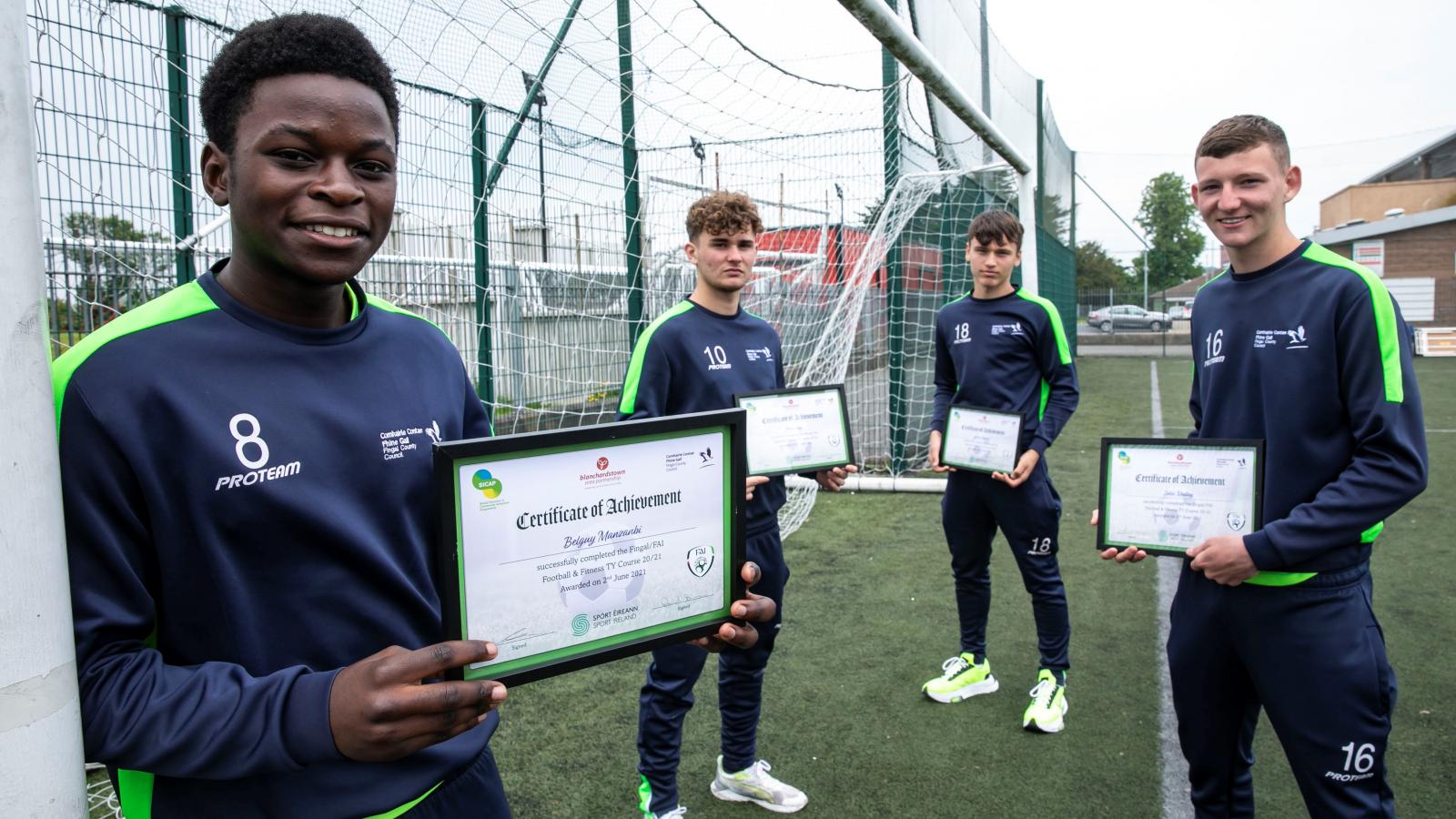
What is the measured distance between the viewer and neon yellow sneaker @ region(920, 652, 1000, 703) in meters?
3.67

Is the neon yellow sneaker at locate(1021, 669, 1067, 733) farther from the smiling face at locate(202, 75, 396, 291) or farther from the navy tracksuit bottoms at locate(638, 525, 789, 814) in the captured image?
the smiling face at locate(202, 75, 396, 291)

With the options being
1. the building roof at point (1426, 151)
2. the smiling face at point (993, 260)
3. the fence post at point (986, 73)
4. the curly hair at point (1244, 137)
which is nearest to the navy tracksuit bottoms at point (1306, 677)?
the curly hair at point (1244, 137)

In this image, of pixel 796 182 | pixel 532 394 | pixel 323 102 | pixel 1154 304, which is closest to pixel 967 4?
pixel 796 182

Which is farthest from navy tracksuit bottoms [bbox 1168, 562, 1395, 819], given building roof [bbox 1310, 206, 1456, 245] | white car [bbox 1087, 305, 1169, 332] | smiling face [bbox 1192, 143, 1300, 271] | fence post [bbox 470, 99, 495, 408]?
white car [bbox 1087, 305, 1169, 332]

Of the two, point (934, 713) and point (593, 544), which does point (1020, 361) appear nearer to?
point (934, 713)

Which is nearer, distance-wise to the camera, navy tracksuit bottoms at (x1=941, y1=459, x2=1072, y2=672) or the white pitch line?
the white pitch line

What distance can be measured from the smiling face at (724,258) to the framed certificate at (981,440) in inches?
50.4

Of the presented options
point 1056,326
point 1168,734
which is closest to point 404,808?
point 1168,734

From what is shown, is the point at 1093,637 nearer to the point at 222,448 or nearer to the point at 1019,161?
the point at 1019,161

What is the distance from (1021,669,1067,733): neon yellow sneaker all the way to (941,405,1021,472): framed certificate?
2.84 feet

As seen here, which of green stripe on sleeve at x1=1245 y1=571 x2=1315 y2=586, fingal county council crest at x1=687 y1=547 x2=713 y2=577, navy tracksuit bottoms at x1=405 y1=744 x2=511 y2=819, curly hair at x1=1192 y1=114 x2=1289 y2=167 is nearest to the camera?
navy tracksuit bottoms at x1=405 y1=744 x2=511 y2=819

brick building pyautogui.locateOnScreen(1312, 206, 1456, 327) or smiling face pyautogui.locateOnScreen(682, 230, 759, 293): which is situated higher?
brick building pyautogui.locateOnScreen(1312, 206, 1456, 327)

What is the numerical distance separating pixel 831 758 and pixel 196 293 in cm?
276

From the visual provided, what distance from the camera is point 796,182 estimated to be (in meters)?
7.05
